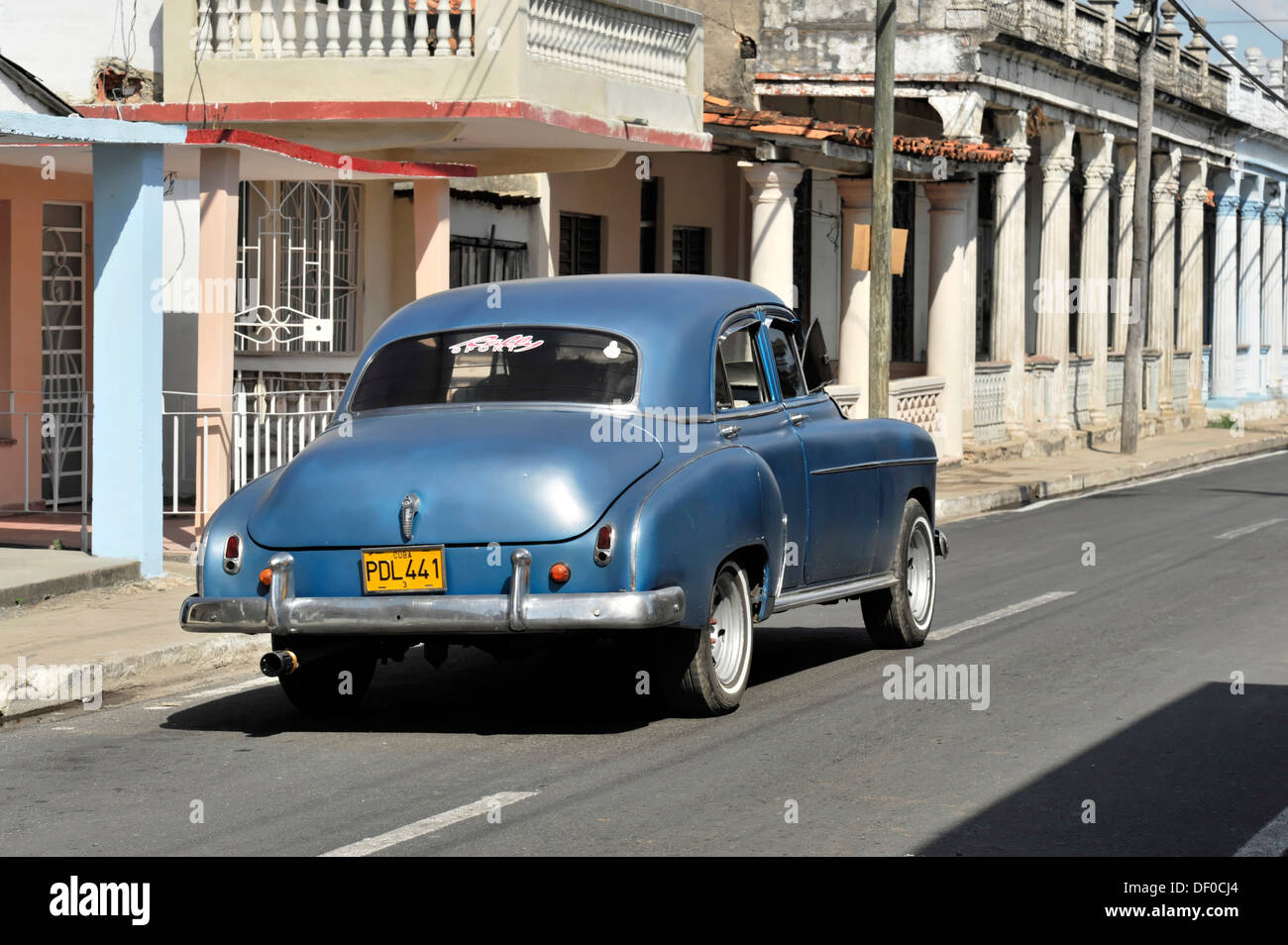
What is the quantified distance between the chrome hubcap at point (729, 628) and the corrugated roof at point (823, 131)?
41.4ft

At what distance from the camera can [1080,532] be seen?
62.8 ft

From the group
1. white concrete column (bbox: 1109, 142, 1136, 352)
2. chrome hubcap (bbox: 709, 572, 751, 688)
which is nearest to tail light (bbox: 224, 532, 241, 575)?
chrome hubcap (bbox: 709, 572, 751, 688)

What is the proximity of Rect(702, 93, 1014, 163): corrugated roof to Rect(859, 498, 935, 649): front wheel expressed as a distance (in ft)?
33.9

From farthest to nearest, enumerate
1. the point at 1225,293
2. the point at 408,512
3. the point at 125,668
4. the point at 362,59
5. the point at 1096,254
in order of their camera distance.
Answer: the point at 1225,293 → the point at 1096,254 → the point at 362,59 → the point at 125,668 → the point at 408,512

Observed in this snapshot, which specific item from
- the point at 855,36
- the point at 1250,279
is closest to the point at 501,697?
the point at 855,36

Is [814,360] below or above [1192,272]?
below

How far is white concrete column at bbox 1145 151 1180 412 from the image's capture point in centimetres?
3712

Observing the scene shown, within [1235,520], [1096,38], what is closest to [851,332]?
[1235,520]

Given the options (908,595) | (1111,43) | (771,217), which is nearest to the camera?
(908,595)

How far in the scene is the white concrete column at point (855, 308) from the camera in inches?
975

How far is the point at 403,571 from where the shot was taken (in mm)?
8266

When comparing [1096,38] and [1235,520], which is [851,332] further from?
[1096,38]

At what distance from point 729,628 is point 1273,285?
41.2m

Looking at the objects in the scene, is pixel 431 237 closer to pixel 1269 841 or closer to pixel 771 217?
pixel 771 217
